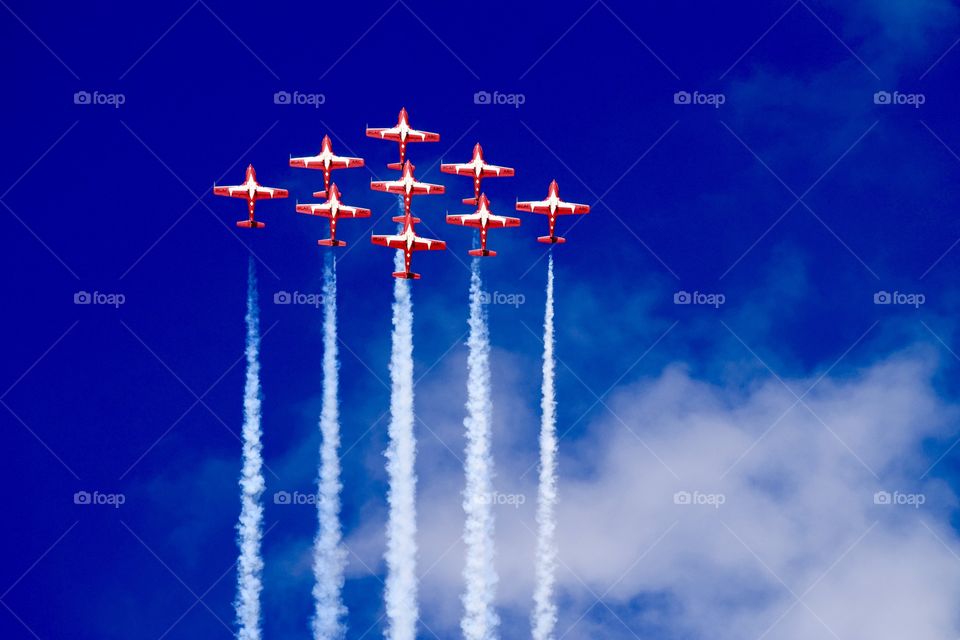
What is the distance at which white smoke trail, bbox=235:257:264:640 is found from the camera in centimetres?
5800

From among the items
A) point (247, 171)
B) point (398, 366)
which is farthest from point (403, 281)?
point (247, 171)

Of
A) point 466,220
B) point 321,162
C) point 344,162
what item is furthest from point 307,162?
point 466,220

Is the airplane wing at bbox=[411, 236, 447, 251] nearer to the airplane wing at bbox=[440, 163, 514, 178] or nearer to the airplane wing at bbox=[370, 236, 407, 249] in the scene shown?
the airplane wing at bbox=[370, 236, 407, 249]

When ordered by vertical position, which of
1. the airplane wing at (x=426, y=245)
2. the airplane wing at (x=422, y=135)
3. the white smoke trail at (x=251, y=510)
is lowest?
the white smoke trail at (x=251, y=510)

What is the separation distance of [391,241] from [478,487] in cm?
971

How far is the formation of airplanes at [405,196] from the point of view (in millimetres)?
57625

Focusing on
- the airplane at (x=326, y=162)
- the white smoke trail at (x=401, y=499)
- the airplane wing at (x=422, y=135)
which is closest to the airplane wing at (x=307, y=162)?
the airplane at (x=326, y=162)

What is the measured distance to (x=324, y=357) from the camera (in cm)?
6162

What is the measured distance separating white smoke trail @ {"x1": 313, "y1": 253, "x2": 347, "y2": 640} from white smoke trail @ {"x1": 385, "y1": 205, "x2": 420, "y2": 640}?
1880 mm

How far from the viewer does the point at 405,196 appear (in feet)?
190

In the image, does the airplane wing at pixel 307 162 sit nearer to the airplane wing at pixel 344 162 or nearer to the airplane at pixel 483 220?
the airplane wing at pixel 344 162

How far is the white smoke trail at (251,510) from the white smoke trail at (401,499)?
4855mm

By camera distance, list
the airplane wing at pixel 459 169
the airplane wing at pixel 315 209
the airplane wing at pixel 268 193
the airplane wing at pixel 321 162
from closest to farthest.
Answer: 1. the airplane wing at pixel 315 209
2. the airplane wing at pixel 459 169
3. the airplane wing at pixel 268 193
4. the airplane wing at pixel 321 162

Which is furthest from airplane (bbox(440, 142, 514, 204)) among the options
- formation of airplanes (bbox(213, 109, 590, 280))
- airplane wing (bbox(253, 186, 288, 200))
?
airplane wing (bbox(253, 186, 288, 200))
